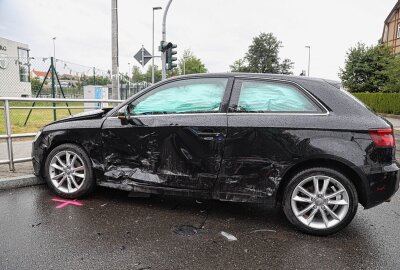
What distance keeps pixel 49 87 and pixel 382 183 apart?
14.1m

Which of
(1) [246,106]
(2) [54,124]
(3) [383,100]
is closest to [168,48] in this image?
(2) [54,124]

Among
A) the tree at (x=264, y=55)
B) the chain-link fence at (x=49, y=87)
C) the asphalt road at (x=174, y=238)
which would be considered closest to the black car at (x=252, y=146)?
the asphalt road at (x=174, y=238)

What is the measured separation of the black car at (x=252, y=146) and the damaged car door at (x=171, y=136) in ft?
0.04

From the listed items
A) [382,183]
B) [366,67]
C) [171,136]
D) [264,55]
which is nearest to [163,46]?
[171,136]

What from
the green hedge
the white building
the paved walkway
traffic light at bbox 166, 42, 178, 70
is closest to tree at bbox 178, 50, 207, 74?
the white building

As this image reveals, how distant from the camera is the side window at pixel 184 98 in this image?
381cm

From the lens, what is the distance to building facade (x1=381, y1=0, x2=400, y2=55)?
129 feet

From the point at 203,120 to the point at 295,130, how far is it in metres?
A: 0.97

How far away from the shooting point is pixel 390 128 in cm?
337

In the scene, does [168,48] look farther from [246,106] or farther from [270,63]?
[270,63]

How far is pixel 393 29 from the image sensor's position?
132 feet

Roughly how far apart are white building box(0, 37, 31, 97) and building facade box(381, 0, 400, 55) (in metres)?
37.2

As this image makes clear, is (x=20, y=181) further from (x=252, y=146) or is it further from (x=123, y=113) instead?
(x=252, y=146)

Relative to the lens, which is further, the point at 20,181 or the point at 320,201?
the point at 20,181
